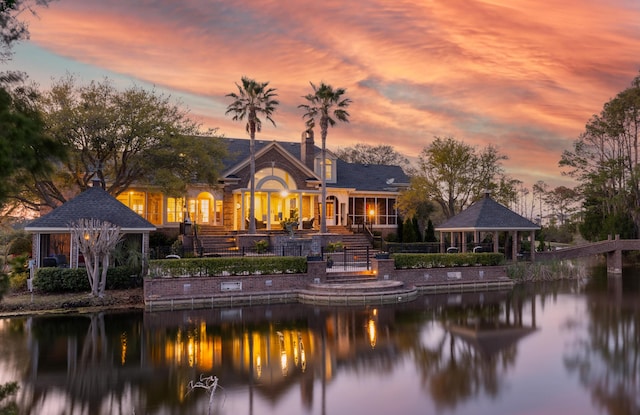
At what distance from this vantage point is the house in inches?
1244

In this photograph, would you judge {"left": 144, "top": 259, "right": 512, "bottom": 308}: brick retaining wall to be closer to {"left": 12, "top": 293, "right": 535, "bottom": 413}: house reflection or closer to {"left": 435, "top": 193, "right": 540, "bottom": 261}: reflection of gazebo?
{"left": 12, "top": 293, "right": 535, "bottom": 413}: house reflection

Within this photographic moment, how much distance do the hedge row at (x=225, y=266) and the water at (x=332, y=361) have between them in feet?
7.49

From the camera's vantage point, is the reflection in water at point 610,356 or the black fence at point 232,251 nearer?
the reflection in water at point 610,356

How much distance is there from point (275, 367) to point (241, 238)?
18.7 m

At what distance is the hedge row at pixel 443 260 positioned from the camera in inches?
951

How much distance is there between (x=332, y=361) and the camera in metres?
11.7

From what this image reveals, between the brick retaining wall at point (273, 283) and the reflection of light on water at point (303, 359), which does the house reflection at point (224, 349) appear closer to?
the reflection of light on water at point (303, 359)

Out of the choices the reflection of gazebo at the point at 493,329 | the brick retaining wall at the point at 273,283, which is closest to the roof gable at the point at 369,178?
the brick retaining wall at the point at 273,283

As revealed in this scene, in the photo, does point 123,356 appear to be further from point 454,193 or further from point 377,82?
point 454,193

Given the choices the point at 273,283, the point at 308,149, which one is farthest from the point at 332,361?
the point at 308,149

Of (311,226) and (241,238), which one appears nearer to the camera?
(241,238)

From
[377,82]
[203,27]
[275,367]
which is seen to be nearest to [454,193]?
[377,82]

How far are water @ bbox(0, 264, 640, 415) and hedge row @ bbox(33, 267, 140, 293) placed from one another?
322cm

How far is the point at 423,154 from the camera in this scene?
37.2 meters
